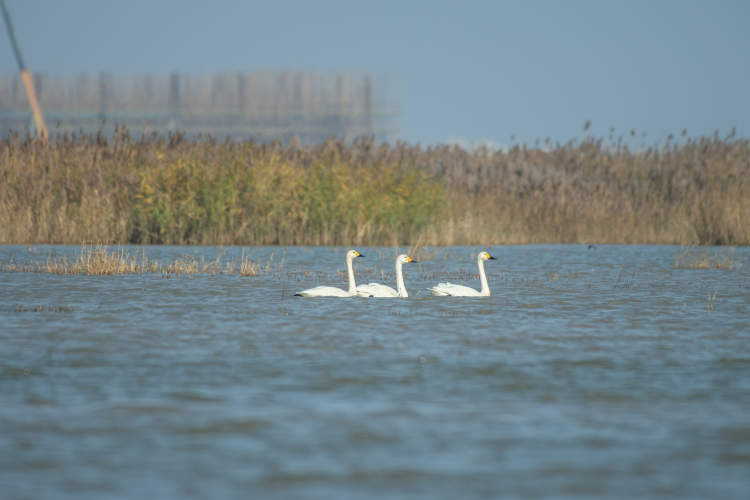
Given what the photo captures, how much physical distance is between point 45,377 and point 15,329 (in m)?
2.97

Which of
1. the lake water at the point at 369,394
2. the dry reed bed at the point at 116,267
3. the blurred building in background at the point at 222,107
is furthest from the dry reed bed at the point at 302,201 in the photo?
the blurred building in background at the point at 222,107

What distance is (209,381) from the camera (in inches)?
350

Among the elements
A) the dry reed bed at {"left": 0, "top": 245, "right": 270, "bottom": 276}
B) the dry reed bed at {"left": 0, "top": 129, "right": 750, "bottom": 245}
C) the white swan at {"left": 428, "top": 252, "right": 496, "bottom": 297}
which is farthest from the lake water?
the dry reed bed at {"left": 0, "top": 129, "right": 750, "bottom": 245}

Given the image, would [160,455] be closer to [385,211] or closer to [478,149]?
[385,211]

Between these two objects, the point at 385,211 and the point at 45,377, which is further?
the point at 385,211

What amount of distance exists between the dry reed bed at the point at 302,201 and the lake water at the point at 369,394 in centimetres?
818

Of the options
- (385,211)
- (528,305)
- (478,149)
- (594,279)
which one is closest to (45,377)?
(528,305)

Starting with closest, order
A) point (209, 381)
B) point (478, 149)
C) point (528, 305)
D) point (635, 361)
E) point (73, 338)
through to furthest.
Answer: point (209, 381) < point (635, 361) < point (73, 338) < point (528, 305) < point (478, 149)

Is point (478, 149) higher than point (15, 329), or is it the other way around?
point (478, 149)

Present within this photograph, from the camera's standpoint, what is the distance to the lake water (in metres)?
6.09

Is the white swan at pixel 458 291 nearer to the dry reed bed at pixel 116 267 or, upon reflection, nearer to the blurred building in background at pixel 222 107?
the dry reed bed at pixel 116 267

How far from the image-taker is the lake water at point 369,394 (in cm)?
609

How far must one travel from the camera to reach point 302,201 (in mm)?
24922

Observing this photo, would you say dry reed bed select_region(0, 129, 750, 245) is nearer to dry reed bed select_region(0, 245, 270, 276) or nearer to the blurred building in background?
dry reed bed select_region(0, 245, 270, 276)
